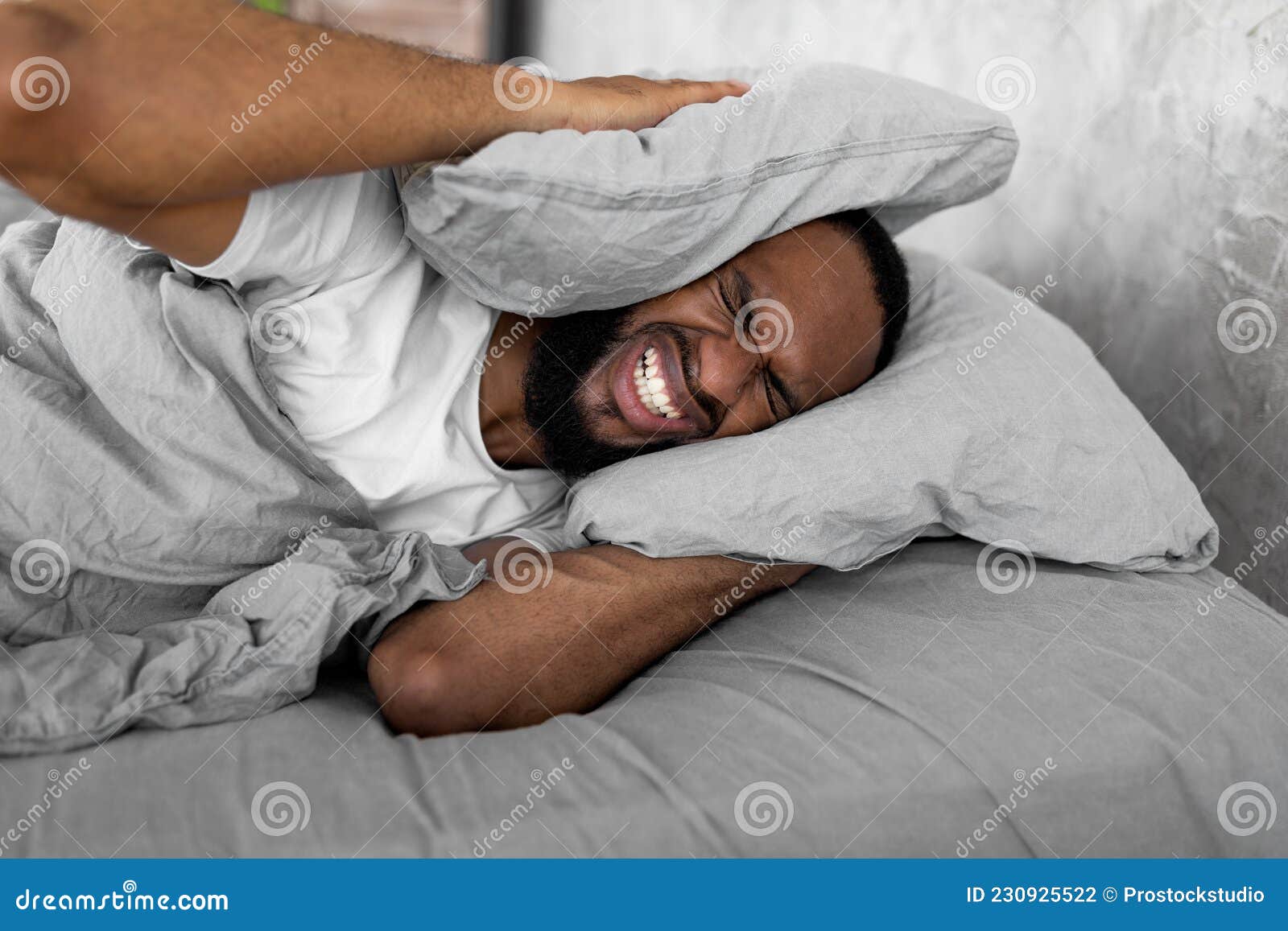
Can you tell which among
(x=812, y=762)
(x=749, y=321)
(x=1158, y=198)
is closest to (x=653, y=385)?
(x=749, y=321)

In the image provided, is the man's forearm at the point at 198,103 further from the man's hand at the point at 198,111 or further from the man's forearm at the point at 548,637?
the man's forearm at the point at 548,637

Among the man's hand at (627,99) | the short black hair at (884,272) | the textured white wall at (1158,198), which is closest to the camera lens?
the man's hand at (627,99)

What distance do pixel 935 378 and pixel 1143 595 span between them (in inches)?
12.5

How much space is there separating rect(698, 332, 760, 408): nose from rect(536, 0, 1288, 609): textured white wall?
1.84ft

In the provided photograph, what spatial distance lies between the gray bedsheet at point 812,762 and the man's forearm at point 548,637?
0.04 m

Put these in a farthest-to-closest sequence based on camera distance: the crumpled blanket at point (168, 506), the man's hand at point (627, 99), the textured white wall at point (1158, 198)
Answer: the textured white wall at point (1158, 198) → the man's hand at point (627, 99) → the crumpled blanket at point (168, 506)

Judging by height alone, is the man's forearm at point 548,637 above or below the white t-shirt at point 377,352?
below

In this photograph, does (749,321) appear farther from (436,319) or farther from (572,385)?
(436,319)

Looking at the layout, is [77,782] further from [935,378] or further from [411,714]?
[935,378]

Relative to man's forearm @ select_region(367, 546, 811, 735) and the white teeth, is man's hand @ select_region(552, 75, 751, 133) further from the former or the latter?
man's forearm @ select_region(367, 546, 811, 735)

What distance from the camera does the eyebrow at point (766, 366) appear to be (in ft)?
3.91

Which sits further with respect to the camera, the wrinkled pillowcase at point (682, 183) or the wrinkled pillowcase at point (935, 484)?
the wrinkled pillowcase at point (935, 484)

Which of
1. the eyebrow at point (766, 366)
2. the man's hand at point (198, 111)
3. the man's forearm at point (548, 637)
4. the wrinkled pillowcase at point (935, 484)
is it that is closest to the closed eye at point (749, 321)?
the eyebrow at point (766, 366)
